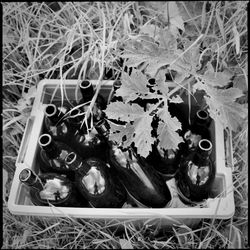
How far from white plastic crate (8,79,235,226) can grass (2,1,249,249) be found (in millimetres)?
53

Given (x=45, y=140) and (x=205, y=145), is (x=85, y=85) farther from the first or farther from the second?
(x=205, y=145)

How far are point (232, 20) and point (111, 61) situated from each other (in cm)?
44

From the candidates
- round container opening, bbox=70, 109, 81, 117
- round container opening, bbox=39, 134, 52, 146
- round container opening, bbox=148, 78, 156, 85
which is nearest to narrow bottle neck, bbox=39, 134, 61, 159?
round container opening, bbox=39, 134, 52, 146

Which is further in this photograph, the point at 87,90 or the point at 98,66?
the point at 98,66

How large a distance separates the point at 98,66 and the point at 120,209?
0.54 m

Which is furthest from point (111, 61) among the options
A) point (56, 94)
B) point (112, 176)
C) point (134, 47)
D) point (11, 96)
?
point (11, 96)

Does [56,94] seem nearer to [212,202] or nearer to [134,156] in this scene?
[134,156]

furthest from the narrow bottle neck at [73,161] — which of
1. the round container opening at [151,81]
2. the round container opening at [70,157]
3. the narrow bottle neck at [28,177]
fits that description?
the round container opening at [151,81]

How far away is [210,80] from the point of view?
39.0 inches

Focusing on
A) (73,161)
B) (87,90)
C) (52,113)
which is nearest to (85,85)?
(87,90)

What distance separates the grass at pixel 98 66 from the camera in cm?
113

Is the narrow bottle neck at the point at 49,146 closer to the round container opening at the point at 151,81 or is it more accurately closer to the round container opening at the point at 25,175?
the round container opening at the point at 25,175

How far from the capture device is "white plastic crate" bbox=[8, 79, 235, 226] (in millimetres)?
979

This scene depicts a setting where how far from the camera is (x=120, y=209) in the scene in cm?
98
